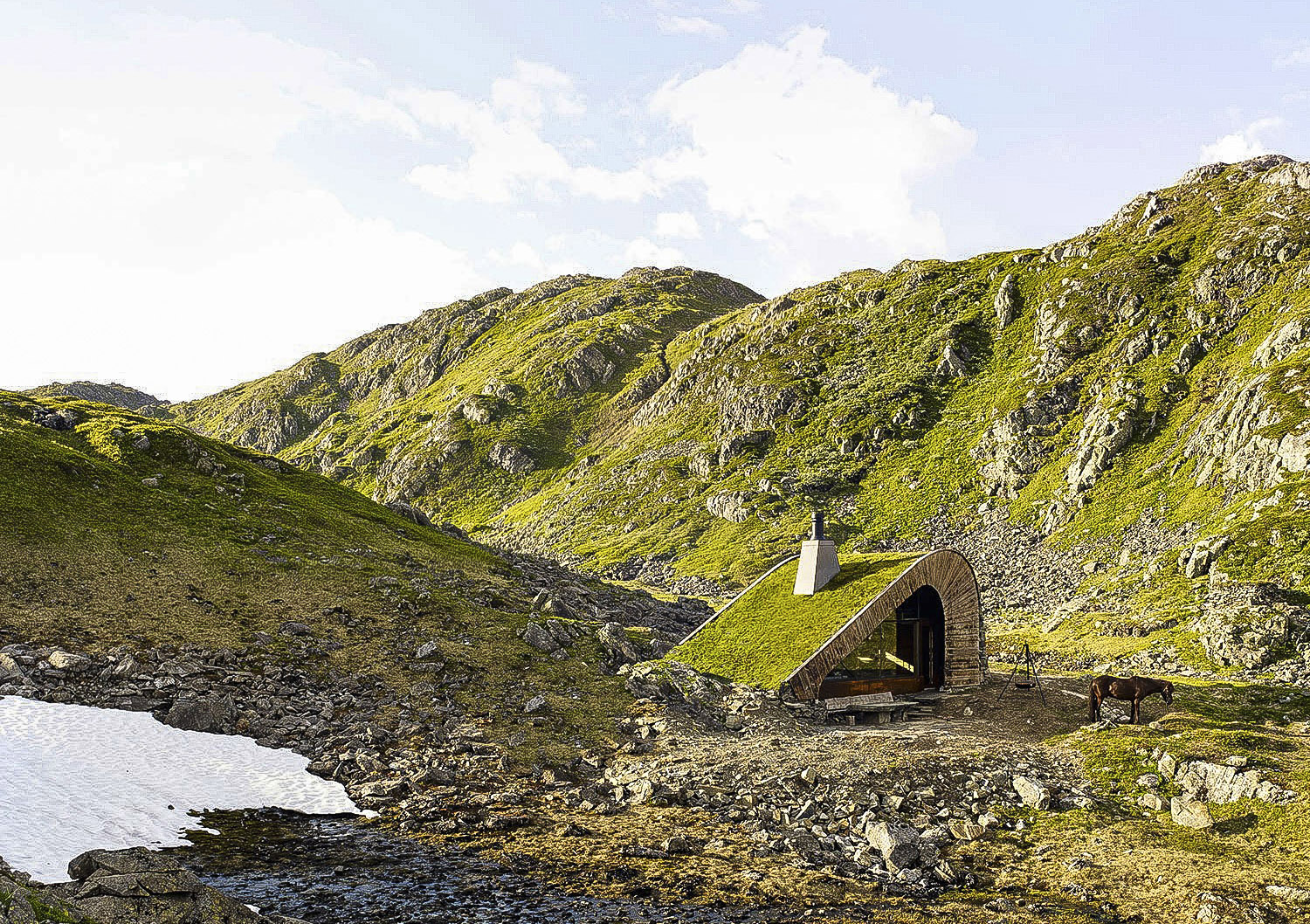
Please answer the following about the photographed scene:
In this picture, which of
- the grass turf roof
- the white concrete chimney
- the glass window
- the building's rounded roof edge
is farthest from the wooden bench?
the white concrete chimney

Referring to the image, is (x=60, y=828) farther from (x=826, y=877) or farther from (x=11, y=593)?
(x=11, y=593)

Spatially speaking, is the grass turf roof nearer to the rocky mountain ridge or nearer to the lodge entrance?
the lodge entrance

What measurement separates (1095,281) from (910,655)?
113198 mm

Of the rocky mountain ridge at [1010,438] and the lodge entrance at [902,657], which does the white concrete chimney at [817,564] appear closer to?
the lodge entrance at [902,657]

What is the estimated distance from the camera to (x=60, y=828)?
21.4 m

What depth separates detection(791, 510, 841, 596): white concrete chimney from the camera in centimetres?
4244

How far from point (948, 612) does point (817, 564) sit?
23.0 feet

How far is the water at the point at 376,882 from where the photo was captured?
63.9 ft

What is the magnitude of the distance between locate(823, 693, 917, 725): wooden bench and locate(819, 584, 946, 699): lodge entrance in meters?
0.55

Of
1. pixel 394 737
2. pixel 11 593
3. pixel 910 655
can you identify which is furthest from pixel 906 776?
pixel 11 593

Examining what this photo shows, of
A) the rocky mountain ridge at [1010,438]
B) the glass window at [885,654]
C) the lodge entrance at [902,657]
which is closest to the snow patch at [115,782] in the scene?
the lodge entrance at [902,657]

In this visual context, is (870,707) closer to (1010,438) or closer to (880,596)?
(880,596)

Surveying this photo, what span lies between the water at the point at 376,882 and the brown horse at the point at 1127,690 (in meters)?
19.2

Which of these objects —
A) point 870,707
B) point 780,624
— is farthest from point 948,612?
point 780,624
